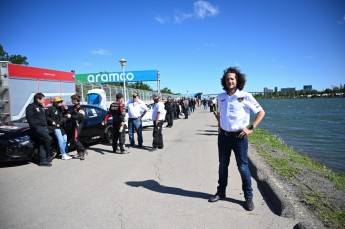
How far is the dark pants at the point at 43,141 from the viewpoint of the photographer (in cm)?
699

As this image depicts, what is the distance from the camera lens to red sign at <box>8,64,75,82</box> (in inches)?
442

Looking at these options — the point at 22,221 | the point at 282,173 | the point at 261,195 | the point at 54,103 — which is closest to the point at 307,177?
the point at 282,173

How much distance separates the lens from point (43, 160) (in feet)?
23.3

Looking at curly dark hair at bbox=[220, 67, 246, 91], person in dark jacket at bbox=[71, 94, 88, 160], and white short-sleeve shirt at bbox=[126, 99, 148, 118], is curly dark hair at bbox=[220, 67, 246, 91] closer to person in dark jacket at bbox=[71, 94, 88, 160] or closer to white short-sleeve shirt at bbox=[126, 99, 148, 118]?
person in dark jacket at bbox=[71, 94, 88, 160]

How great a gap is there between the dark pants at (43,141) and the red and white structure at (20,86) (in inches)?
189

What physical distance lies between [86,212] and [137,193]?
1.01 meters

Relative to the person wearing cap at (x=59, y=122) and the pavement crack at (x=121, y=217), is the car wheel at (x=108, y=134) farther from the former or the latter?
the pavement crack at (x=121, y=217)

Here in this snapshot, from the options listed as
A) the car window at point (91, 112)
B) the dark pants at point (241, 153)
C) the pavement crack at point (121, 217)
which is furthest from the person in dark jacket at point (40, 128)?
the dark pants at point (241, 153)

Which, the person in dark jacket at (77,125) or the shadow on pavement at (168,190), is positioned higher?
the person in dark jacket at (77,125)

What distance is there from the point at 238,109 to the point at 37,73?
11.8 metres

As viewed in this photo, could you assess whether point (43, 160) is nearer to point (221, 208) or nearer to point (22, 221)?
point (22, 221)

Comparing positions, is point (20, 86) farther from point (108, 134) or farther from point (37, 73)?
point (108, 134)

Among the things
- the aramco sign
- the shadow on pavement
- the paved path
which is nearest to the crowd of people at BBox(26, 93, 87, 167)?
the paved path

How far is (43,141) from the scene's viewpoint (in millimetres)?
7109
